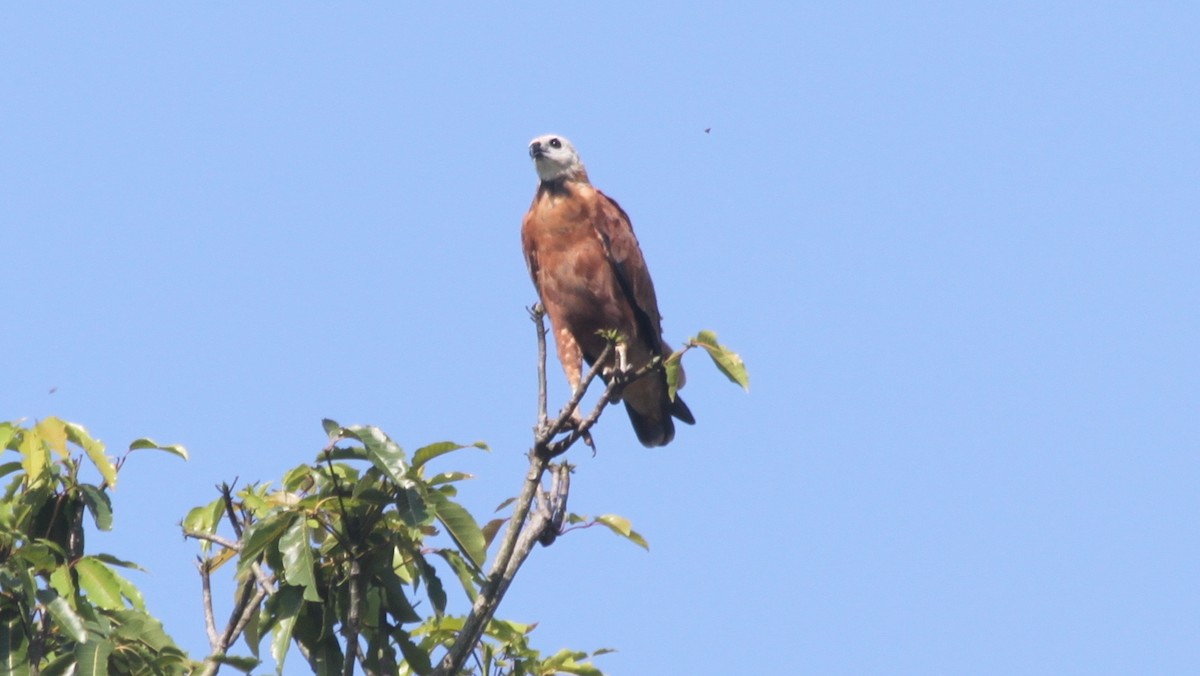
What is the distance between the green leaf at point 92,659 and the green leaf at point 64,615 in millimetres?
28

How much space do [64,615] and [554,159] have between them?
4588 mm

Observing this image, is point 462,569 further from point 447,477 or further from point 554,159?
point 554,159

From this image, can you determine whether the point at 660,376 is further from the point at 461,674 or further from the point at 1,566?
the point at 1,566

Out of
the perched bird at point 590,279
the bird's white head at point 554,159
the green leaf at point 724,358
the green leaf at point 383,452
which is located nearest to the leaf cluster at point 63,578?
the green leaf at point 383,452

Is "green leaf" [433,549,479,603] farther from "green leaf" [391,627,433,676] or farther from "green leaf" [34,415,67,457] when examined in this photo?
"green leaf" [34,415,67,457]

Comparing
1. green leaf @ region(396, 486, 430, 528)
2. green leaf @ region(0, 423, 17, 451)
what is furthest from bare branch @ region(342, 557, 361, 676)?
green leaf @ region(0, 423, 17, 451)

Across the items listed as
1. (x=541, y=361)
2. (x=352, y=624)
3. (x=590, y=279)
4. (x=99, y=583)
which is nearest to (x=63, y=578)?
(x=99, y=583)

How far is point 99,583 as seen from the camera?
3.84 metres

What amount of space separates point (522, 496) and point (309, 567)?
30.2 inches

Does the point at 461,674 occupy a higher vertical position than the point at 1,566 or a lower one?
higher

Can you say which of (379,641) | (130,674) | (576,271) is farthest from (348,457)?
(576,271)

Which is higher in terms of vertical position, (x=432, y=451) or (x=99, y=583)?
(x=432, y=451)

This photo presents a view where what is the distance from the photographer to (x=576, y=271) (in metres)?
7.16

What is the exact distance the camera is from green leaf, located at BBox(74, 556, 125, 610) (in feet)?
12.5
